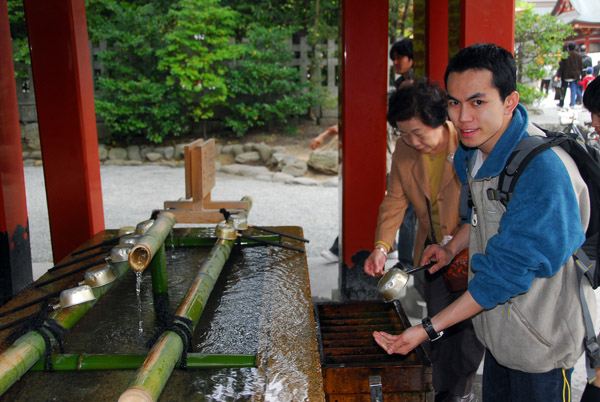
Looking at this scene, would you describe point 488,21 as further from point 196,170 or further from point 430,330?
point 196,170

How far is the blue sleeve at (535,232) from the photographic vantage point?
129 centimetres

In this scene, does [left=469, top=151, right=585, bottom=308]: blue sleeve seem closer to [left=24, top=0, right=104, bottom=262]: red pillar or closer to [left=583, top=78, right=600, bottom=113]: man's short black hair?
[left=583, top=78, right=600, bottom=113]: man's short black hair

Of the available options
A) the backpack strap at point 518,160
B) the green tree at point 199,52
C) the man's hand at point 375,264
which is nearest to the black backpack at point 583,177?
the backpack strap at point 518,160

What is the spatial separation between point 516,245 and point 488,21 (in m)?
1.46

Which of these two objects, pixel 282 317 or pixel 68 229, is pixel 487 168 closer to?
pixel 282 317

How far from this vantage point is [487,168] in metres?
1.48

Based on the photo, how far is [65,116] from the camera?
10.6ft

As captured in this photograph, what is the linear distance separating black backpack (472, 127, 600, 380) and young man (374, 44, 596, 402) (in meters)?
0.02

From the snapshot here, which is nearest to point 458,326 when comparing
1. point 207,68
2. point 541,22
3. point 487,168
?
point 487,168

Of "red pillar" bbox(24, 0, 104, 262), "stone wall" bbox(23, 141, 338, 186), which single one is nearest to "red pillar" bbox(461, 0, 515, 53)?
"red pillar" bbox(24, 0, 104, 262)

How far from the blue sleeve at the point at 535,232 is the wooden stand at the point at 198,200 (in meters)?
1.91

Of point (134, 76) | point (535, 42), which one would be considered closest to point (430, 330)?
point (535, 42)

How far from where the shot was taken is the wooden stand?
3111 mm

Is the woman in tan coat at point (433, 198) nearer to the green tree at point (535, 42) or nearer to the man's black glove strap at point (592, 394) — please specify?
the man's black glove strap at point (592, 394)
